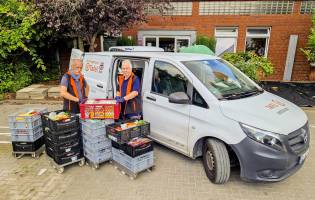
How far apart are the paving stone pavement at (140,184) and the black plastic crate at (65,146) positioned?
15.5 inches

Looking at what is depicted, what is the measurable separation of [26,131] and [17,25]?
5.81 metres

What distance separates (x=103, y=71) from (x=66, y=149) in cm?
199

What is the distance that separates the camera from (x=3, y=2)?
8.60 m

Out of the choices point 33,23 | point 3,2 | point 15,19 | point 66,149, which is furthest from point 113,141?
point 3,2

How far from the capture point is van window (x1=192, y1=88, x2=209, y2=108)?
367 centimetres

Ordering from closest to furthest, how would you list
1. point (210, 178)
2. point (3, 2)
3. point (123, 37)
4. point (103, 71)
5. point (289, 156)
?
point (289, 156)
point (210, 178)
point (103, 71)
point (3, 2)
point (123, 37)

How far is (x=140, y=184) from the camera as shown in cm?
372

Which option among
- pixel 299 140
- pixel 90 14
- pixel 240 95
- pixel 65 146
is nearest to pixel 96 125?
pixel 65 146

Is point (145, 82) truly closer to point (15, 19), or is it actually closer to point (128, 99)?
point (128, 99)

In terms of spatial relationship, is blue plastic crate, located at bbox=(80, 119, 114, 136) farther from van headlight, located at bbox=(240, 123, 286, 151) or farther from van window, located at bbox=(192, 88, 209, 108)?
van headlight, located at bbox=(240, 123, 286, 151)

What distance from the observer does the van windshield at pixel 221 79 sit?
150 inches

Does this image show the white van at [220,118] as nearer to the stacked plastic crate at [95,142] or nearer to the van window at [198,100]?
the van window at [198,100]

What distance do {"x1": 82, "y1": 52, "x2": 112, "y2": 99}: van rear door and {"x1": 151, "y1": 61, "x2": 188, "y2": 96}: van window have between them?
4.08 ft

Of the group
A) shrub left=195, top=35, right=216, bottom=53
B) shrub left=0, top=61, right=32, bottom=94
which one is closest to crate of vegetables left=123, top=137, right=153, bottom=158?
shrub left=0, top=61, right=32, bottom=94
